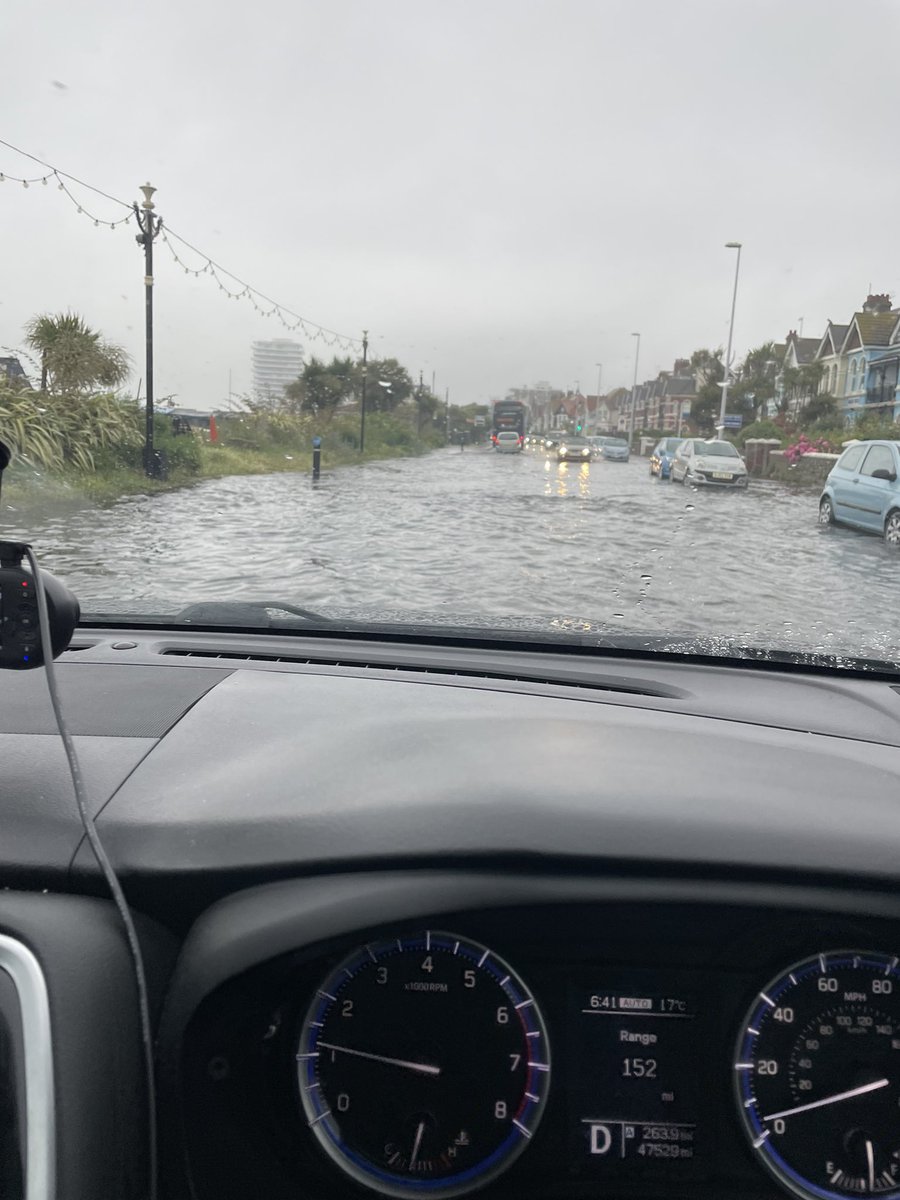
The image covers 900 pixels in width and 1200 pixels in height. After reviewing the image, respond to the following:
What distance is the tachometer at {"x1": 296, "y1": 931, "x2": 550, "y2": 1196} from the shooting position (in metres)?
1.78

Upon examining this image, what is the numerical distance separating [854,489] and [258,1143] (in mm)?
5383

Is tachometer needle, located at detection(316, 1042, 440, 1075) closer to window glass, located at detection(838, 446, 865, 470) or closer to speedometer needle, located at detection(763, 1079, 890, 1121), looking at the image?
speedometer needle, located at detection(763, 1079, 890, 1121)

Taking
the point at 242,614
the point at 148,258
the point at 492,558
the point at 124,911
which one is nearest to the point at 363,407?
the point at 492,558

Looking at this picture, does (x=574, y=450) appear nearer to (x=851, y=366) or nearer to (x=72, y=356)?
(x=851, y=366)

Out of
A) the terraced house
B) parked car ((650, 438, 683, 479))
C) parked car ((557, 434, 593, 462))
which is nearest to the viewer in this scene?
the terraced house

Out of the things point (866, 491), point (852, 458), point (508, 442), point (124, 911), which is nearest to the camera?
point (124, 911)

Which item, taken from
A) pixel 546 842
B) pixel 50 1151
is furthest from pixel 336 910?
pixel 50 1151

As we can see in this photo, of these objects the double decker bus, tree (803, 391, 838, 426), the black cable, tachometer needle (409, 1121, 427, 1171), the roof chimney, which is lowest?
tachometer needle (409, 1121, 427, 1171)

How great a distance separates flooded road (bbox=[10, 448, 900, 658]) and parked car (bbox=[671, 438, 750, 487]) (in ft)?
1.05

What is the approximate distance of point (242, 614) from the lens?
3436 millimetres

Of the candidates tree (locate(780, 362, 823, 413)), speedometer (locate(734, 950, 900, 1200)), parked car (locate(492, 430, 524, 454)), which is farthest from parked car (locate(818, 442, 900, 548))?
parked car (locate(492, 430, 524, 454))

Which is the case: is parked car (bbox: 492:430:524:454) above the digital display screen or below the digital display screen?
above

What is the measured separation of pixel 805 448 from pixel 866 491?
0.67m

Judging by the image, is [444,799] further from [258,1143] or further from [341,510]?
[341,510]
